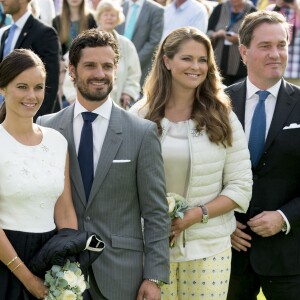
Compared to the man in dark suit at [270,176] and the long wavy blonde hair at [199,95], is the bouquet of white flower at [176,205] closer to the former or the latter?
the long wavy blonde hair at [199,95]

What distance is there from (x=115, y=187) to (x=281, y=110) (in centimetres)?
141

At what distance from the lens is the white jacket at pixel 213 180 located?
531cm

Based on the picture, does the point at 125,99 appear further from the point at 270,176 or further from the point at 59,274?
the point at 59,274

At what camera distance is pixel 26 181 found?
14.9 ft

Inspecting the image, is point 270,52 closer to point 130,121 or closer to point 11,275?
point 130,121

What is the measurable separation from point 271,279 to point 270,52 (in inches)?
59.8

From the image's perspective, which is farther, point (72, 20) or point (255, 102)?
point (72, 20)

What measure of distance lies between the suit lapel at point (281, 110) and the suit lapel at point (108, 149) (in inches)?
45.0

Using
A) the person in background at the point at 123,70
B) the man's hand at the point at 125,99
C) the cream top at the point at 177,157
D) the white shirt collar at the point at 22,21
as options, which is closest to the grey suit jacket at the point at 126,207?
the cream top at the point at 177,157

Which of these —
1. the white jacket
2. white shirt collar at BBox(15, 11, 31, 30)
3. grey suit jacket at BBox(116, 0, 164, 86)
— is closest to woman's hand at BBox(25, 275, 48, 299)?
the white jacket

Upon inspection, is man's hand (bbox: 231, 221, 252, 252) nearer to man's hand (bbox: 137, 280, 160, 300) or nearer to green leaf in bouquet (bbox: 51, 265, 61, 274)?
→ man's hand (bbox: 137, 280, 160, 300)

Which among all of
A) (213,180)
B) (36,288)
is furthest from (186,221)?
(36,288)

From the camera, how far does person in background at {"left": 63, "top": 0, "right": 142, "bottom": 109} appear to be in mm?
10727

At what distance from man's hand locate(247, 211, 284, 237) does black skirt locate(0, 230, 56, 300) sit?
1.62m
